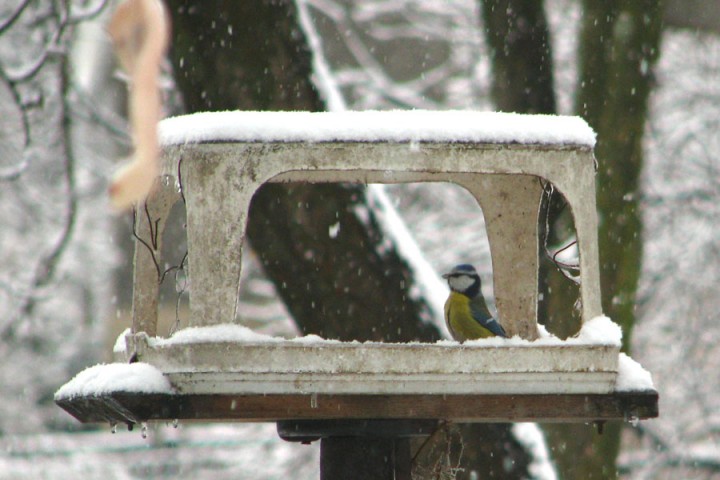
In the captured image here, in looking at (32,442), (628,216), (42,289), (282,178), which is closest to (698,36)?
(628,216)

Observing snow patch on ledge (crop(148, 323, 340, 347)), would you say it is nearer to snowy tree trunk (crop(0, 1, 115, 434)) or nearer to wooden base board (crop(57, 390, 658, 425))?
wooden base board (crop(57, 390, 658, 425))

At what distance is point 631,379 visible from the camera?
2496 millimetres

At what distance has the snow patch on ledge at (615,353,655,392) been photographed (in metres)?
2.46

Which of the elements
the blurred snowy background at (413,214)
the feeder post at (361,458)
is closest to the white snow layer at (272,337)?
the feeder post at (361,458)

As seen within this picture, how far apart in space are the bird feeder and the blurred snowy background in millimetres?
5184

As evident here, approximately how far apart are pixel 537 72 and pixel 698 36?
355cm

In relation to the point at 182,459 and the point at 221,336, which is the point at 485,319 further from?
the point at 182,459

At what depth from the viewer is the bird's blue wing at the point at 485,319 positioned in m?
3.23

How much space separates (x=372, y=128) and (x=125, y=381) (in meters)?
0.78

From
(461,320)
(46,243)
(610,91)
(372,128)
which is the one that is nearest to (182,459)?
(46,243)

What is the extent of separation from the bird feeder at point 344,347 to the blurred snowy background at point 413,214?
518 cm

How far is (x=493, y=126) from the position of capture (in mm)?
2506

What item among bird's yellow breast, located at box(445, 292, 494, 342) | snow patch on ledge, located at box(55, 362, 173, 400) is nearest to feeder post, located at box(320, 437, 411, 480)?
snow patch on ledge, located at box(55, 362, 173, 400)

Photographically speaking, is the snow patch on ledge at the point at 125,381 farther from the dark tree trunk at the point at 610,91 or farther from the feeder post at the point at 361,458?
the dark tree trunk at the point at 610,91
